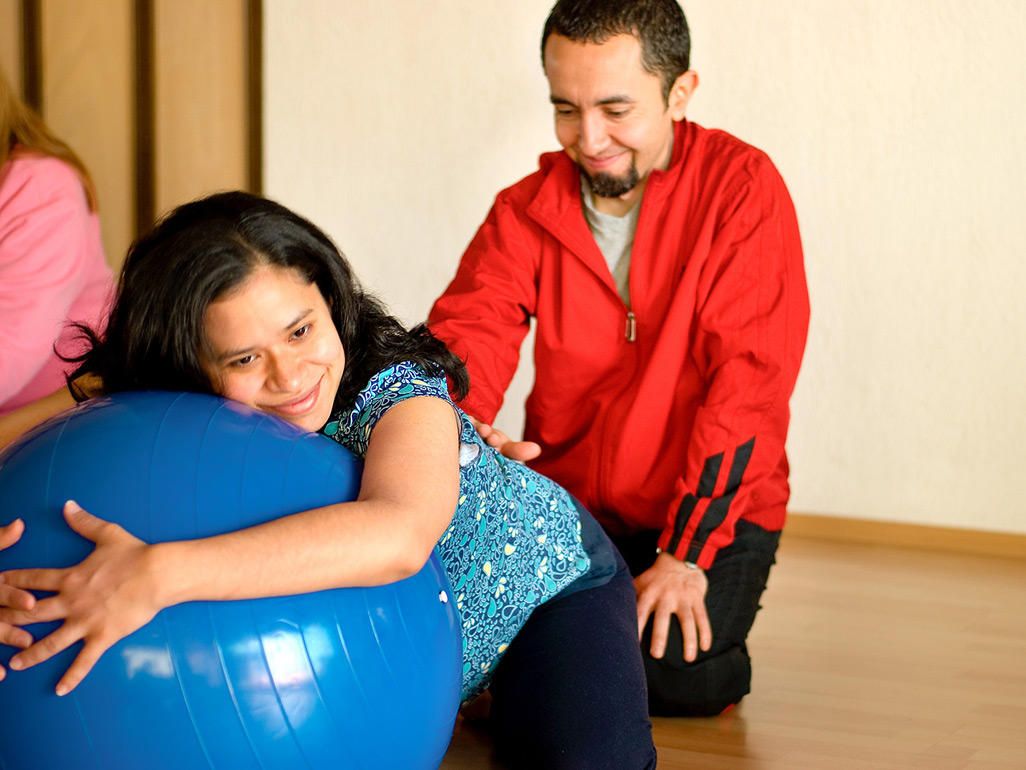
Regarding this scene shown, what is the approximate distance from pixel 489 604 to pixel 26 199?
1489mm

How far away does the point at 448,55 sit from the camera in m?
3.79

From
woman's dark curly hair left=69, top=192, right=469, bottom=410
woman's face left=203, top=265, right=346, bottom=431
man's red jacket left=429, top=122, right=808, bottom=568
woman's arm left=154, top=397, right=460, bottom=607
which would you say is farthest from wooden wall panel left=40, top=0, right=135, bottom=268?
woman's arm left=154, top=397, right=460, bottom=607

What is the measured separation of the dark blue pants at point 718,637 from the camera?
2.08 meters

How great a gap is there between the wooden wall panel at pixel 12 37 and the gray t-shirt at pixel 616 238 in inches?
93.0

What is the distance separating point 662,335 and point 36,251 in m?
1.29

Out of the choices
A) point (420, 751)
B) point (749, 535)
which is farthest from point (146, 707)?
point (749, 535)

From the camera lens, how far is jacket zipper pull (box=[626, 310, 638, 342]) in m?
2.29

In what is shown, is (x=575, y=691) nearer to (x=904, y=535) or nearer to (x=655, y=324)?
(x=655, y=324)

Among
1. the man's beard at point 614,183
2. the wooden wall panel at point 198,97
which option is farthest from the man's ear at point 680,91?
the wooden wall panel at point 198,97

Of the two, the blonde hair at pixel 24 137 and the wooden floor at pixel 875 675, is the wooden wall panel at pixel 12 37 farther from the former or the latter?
the wooden floor at pixel 875 675

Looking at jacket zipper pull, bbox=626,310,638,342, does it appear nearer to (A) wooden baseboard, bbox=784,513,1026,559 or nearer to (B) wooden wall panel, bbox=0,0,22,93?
(A) wooden baseboard, bbox=784,513,1026,559

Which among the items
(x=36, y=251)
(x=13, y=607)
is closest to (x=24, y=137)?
(x=36, y=251)

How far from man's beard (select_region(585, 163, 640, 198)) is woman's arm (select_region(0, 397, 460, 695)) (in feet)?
3.40

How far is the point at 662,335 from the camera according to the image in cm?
223
